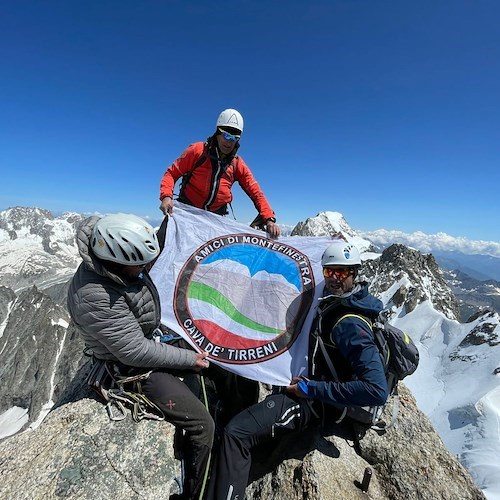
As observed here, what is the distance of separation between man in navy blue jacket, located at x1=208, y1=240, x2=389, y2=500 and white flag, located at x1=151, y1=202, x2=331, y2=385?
66 centimetres

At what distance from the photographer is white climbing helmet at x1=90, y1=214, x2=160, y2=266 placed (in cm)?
539

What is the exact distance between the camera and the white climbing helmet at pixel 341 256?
6852 millimetres

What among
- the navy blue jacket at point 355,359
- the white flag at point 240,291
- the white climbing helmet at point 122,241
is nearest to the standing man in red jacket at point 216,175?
the white flag at point 240,291

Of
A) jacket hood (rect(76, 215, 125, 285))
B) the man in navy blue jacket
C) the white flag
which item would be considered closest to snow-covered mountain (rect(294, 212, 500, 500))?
the white flag

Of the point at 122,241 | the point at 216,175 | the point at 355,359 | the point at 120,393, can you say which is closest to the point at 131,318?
the point at 122,241

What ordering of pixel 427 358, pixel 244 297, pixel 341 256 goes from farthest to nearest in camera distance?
pixel 427 358, pixel 244 297, pixel 341 256

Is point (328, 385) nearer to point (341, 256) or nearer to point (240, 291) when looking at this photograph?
point (341, 256)

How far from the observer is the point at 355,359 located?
235 inches

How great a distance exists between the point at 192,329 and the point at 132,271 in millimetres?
2686

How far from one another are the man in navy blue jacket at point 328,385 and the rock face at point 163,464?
2.73ft

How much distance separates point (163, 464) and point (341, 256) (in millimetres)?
5482

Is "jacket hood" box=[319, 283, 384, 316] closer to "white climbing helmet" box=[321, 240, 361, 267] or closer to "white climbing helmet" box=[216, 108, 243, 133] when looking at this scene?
"white climbing helmet" box=[321, 240, 361, 267]

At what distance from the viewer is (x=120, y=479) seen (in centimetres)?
558

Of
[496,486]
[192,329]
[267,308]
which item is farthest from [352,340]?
[496,486]
